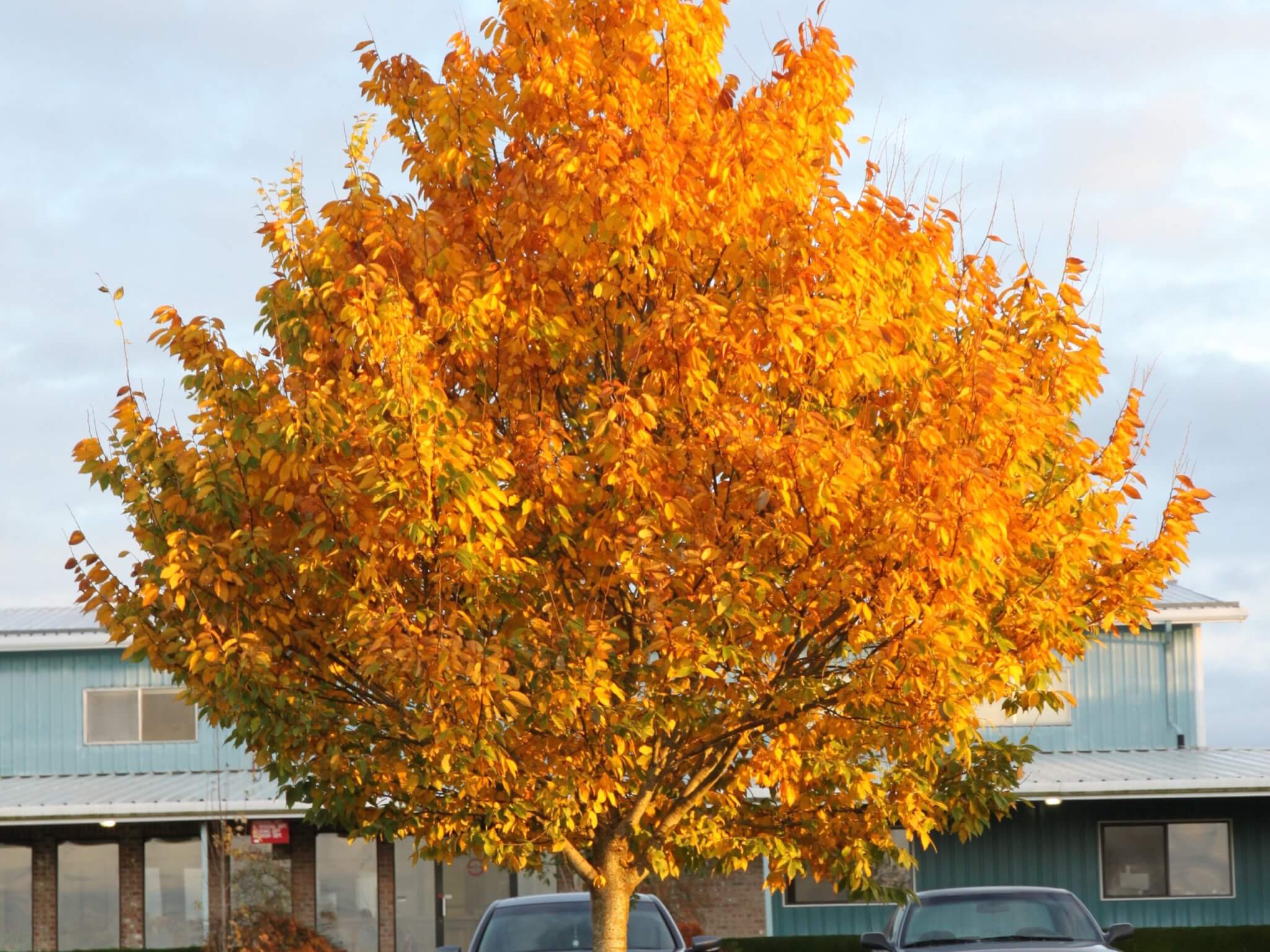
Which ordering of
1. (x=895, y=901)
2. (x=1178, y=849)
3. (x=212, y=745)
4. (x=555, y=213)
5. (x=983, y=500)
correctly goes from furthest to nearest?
(x=212, y=745) → (x=1178, y=849) → (x=895, y=901) → (x=555, y=213) → (x=983, y=500)

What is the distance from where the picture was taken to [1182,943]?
22031mm

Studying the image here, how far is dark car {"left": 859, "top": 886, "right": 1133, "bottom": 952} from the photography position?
14188 millimetres

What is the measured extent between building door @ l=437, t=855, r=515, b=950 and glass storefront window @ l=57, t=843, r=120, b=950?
4.88m

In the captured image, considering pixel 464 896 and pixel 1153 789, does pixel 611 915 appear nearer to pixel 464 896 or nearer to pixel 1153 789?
pixel 1153 789

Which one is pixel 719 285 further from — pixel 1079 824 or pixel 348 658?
pixel 1079 824

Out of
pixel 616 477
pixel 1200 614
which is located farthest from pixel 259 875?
pixel 616 477

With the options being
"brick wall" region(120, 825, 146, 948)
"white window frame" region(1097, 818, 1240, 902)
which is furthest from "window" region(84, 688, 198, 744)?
"white window frame" region(1097, 818, 1240, 902)

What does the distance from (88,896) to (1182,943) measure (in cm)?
1585

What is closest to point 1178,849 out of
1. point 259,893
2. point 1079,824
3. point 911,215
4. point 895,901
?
point 1079,824

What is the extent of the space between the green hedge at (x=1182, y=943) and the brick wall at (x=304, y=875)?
638 centimetres

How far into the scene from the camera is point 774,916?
23984 millimetres

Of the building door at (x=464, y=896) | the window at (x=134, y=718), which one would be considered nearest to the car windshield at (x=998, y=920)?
the building door at (x=464, y=896)

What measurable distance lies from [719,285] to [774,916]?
16.7 m

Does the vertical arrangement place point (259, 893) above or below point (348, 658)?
below
